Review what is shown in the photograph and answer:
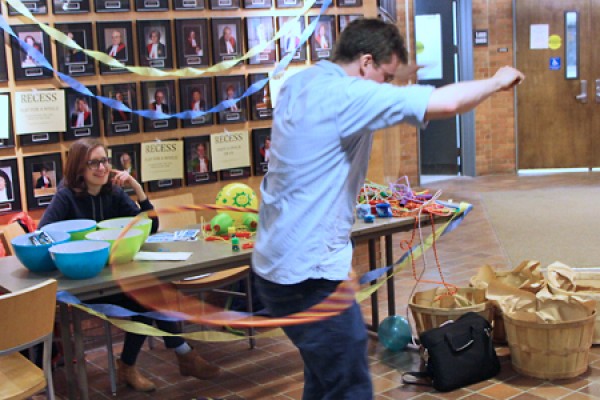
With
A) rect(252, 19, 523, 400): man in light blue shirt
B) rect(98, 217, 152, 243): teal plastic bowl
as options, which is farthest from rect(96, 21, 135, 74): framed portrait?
rect(252, 19, 523, 400): man in light blue shirt

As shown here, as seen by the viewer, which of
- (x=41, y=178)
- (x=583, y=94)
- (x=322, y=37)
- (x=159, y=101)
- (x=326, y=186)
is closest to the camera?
(x=326, y=186)

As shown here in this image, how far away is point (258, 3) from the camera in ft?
16.9

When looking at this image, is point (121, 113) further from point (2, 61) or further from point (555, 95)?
point (555, 95)

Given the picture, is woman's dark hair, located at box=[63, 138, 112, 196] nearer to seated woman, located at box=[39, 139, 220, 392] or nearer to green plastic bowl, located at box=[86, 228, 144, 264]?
seated woman, located at box=[39, 139, 220, 392]

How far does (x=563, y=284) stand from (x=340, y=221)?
245cm

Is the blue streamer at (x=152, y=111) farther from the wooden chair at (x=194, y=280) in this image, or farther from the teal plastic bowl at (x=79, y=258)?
the teal plastic bowl at (x=79, y=258)

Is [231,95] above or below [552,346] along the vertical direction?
above

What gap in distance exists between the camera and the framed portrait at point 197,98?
16.3 ft

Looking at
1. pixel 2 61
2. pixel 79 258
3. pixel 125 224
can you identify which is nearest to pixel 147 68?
pixel 2 61

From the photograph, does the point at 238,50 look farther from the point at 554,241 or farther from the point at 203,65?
the point at 554,241

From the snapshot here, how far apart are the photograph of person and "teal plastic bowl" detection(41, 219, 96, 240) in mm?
606

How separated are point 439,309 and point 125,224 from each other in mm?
1604

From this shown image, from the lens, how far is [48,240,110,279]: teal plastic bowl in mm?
3314

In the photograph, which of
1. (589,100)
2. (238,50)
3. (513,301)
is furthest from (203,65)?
(589,100)
